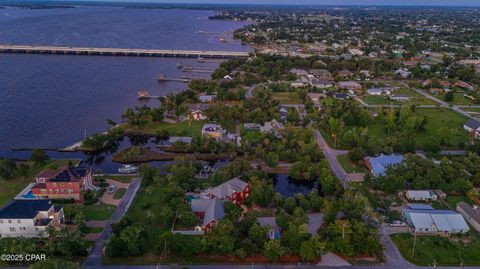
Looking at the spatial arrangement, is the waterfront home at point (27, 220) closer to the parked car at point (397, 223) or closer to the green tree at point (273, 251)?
the green tree at point (273, 251)

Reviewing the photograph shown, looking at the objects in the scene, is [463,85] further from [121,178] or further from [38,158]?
[38,158]

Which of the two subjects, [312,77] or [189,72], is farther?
[189,72]

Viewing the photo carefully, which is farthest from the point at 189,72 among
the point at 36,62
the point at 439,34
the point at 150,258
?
the point at 439,34

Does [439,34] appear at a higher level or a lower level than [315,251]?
higher

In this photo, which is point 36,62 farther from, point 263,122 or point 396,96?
point 396,96

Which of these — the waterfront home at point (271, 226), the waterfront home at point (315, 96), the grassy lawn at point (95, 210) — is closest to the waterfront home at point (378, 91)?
the waterfront home at point (315, 96)

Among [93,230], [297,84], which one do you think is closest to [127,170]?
[93,230]
